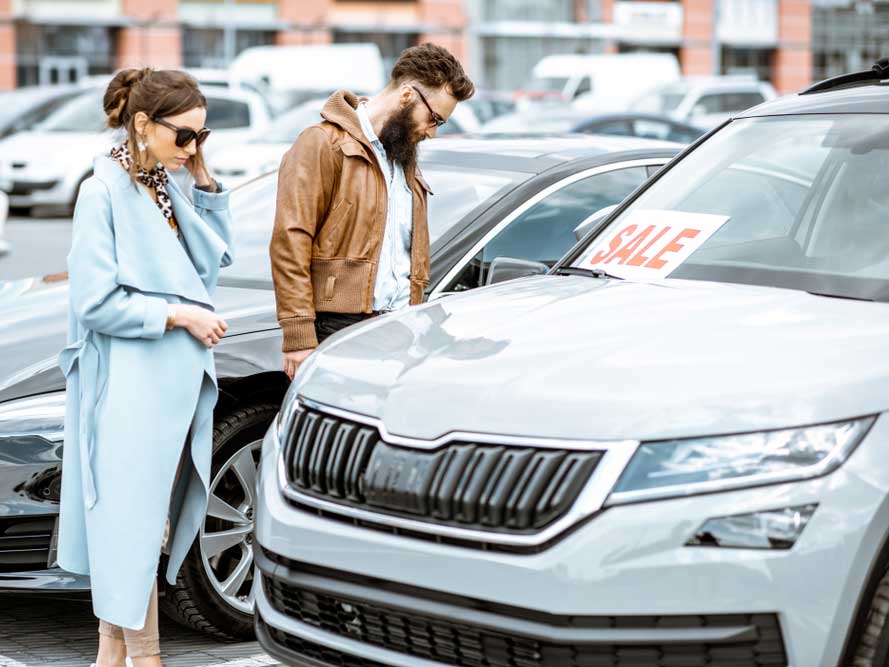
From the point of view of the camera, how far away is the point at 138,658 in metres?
3.98

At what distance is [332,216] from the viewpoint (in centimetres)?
449

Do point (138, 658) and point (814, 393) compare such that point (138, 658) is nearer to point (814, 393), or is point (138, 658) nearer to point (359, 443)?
point (359, 443)

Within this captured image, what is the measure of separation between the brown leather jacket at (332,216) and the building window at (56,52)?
1747 inches

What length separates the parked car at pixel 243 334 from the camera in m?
4.30

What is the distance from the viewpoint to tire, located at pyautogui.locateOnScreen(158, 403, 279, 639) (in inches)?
178

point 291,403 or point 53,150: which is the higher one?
point 291,403

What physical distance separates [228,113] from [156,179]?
18727 mm

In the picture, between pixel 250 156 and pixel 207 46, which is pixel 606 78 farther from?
pixel 207 46

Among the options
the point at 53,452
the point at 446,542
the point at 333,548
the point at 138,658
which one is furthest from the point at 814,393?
the point at 53,452

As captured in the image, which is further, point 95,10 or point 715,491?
point 95,10

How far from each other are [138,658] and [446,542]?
141cm

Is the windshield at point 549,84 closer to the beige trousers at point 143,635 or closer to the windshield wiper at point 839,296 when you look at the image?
the beige trousers at point 143,635

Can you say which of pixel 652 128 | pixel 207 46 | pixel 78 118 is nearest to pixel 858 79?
pixel 652 128

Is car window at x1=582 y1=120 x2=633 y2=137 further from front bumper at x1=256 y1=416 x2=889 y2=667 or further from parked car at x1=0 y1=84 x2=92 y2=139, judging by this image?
front bumper at x1=256 y1=416 x2=889 y2=667
